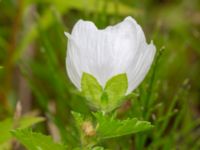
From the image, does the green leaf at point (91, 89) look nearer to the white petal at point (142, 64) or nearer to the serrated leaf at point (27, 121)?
the white petal at point (142, 64)

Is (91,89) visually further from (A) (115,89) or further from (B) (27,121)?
(B) (27,121)

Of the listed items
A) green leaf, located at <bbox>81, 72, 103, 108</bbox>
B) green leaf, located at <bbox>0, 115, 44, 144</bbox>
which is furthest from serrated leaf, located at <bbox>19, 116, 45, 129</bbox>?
green leaf, located at <bbox>81, 72, 103, 108</bbox>

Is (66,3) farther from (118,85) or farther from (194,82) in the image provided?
(118,85)

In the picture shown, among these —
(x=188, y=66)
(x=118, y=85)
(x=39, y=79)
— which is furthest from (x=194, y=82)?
(x=118, y=85)

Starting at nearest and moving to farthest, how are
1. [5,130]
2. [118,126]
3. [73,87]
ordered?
[118,126] < [5,130] < [73,87]

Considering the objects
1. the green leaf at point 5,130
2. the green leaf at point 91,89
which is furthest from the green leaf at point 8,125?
the green leaf at point 91,89

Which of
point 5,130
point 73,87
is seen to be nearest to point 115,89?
point 5,130

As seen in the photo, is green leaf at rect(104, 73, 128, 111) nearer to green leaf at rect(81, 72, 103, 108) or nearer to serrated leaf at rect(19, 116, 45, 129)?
green leaf at rect(81, 72, 103, 108)
